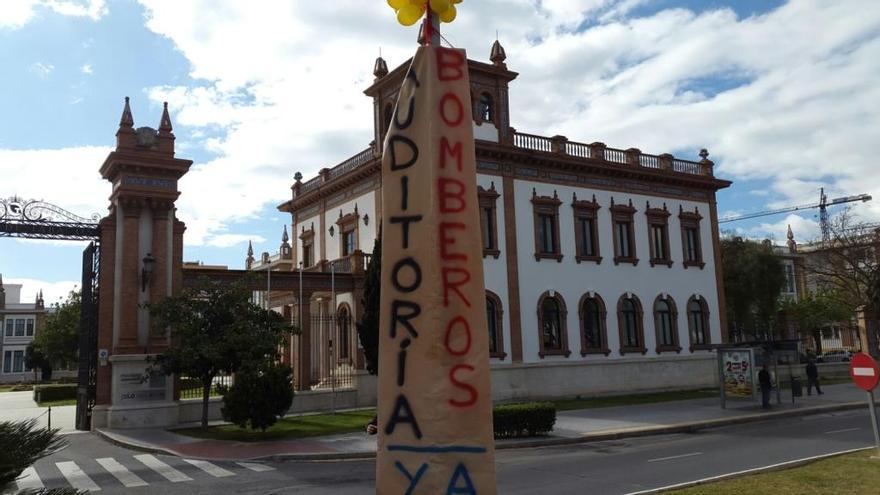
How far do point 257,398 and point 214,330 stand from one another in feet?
9.85

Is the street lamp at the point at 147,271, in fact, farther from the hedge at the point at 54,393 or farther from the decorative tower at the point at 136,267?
the hedge at the point at 54,393

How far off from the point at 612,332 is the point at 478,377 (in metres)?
31.9

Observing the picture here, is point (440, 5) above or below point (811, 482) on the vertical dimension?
above

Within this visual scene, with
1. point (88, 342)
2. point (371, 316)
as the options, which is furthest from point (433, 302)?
point (88, 342)

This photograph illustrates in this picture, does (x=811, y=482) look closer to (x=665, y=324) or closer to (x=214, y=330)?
(x=214, y=330)

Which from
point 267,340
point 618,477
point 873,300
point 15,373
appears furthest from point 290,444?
point 15,373

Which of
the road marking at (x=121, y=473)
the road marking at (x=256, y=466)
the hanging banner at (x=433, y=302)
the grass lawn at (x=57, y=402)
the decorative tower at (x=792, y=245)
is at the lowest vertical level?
the road marking at (x=256, y=466)

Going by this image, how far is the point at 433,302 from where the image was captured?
3.38 meters

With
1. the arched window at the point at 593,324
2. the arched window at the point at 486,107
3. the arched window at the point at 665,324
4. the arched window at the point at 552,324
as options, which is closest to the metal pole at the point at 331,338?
the arched window at the point at 552,324

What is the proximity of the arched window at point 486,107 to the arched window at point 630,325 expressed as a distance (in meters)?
11.3

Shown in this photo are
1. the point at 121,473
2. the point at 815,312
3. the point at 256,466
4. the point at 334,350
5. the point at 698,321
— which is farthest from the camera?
the point at 815,312

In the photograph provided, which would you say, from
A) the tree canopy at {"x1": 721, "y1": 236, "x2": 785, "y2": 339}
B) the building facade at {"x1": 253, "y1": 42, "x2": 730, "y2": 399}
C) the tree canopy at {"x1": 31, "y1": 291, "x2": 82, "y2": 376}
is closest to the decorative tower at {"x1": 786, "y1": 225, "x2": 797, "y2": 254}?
the tree canopy at {"x1": 721, "y1": 236, "x2": 785, "y2": 339}

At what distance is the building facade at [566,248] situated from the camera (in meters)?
31.1

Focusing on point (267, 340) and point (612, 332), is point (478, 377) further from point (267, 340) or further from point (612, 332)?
point (612, 332)
